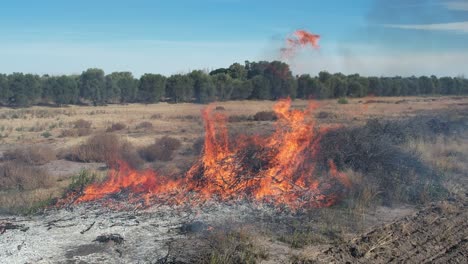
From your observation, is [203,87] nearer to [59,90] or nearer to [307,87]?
[307,87]

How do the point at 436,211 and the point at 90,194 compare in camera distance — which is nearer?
the point at 436,211

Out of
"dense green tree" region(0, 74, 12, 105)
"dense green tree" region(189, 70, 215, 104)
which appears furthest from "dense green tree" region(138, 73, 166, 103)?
"dense green tree" region(0, 74, 12, 105)

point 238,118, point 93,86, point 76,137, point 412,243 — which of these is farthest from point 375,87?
point 412,243

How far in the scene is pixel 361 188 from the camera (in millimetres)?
10406

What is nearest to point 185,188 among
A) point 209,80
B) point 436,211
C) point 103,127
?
point 436,211

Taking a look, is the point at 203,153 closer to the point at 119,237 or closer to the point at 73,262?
the point at 119,237

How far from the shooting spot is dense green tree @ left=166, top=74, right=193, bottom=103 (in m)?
50.9

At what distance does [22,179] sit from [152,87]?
134 ft

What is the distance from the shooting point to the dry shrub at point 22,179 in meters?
12.1

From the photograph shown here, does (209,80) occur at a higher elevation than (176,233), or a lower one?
higher

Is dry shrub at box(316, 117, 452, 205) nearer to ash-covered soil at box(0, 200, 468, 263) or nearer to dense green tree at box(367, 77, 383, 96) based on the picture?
ash-covered soil at box(0, 200, 468, 263)

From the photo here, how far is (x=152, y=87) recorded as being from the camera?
5253 cm

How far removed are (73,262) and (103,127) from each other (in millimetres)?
23230

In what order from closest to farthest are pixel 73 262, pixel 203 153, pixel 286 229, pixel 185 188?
pixel 73 262 < pixel 286 229 < pixel 185 188 < pixel 203 153
